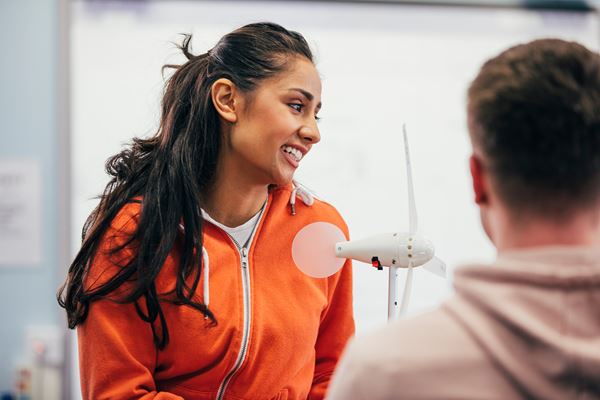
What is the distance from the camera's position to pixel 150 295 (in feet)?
3.85

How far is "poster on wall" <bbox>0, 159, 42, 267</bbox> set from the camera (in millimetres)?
2191

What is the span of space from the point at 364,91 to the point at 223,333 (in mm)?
1327

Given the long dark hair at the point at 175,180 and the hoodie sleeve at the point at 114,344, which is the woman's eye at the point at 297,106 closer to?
the long dark hair at the point at 175,180

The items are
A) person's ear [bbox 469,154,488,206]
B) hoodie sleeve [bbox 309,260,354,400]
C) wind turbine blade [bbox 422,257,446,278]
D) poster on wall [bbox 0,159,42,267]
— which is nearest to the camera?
person's ear [bbox 469,154,488,206]

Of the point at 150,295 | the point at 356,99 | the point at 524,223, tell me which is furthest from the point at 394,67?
the point at 524,223

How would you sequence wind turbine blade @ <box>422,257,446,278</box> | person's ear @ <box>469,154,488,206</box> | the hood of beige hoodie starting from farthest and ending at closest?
wind turbine blade @ <box>422,257,446,278</box> → person's ear @ <box>469,154,488,206</box> → the hood of beige hoodie

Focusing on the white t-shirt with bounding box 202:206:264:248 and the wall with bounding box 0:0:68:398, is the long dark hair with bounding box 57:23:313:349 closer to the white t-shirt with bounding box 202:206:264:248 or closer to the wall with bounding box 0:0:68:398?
the white t-shirt with bounding box 202:206:264:248

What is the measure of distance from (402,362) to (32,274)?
185 cm

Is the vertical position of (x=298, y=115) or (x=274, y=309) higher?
(x=298, y=115)

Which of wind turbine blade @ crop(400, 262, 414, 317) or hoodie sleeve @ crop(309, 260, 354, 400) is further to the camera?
hoodie sleeve @ crop(309, 260, 354, 400)

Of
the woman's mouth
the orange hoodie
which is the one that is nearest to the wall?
the orange hoodie

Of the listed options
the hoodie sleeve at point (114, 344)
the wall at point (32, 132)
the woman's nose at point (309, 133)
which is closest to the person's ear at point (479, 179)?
the woman's nose at point (309, 133)

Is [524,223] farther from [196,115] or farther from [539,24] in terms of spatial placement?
[539,24]

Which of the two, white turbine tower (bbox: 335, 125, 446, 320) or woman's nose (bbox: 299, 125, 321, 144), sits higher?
woman's nose (bbox: 299, 125, 321, 144)
